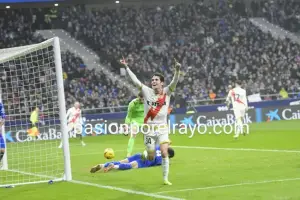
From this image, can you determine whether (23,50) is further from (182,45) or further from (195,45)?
(195,45)

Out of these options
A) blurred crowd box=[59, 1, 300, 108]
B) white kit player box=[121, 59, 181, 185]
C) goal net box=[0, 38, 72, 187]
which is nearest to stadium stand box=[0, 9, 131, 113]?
blurred crowd box=[59, 1, 300, 108]

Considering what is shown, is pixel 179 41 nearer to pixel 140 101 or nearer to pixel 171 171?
pixel 140 101

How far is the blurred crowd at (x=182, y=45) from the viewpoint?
148ft

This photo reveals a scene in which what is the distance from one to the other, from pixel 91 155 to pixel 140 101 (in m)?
4.92

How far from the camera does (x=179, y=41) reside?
5172 centimetres

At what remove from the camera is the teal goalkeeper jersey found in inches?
785

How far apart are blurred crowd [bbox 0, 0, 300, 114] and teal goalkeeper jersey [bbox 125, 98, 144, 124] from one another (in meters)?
22.0

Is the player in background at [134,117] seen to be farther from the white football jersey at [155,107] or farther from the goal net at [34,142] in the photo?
the white football jersey at [155,107]

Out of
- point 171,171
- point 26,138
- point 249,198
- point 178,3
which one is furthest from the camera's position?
point 178,3

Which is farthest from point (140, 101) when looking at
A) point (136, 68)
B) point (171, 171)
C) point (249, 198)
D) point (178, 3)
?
point (178, 3)

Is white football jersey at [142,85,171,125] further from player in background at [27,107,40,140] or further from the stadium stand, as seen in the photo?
the stadium stand

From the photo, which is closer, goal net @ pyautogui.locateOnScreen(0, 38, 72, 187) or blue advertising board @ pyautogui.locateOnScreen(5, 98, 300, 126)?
goal net @ pyautogui.locateOnScreen(0, 38, 72, 187)

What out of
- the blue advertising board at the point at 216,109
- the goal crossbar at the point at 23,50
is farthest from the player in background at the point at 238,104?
the goal crossbar at the point at 23,50

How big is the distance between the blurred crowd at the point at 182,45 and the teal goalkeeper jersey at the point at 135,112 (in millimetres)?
21985
